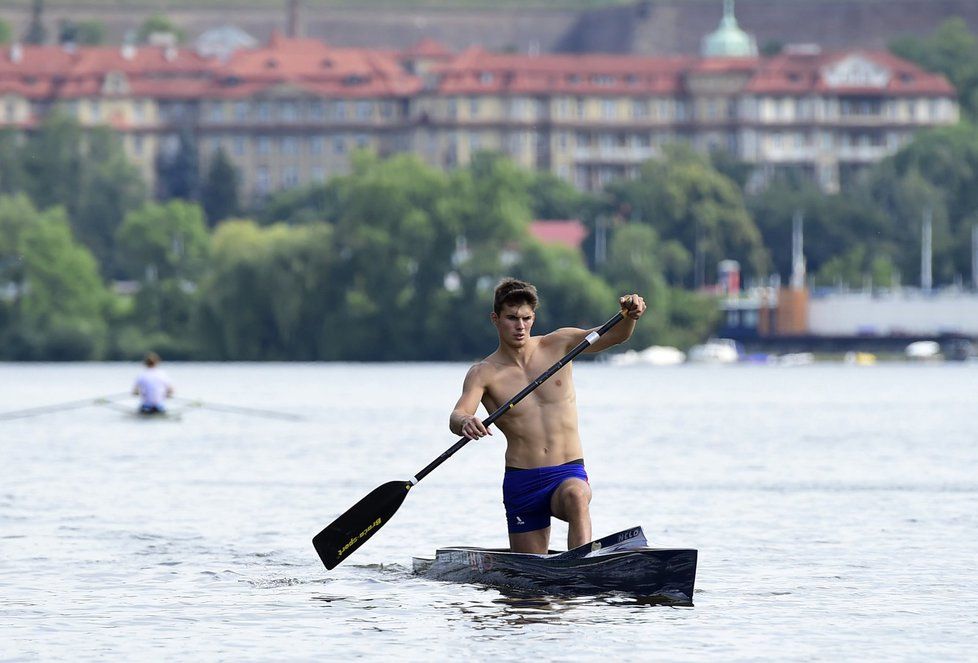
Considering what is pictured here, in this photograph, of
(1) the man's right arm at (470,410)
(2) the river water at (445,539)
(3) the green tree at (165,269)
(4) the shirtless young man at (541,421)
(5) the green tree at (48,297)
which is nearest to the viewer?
(1) the man's right arm at (470,410)

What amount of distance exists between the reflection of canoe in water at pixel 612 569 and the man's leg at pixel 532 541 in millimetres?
84

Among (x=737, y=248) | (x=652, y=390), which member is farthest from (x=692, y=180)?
(x=652, y=390)

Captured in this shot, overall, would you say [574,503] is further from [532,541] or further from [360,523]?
[360,523]

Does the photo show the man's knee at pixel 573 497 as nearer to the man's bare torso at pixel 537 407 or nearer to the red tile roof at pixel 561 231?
the man's bare torso at pixel 537 407

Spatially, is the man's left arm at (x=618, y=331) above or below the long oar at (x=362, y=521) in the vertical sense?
above

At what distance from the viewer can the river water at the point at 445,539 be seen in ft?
61.1

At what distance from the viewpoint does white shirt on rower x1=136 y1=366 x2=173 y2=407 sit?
46.9m

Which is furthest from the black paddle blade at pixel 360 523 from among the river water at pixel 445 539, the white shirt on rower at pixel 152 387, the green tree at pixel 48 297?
the green tree at pixel 48 297

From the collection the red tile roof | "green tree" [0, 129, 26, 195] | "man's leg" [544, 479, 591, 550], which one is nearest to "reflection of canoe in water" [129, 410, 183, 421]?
"man's leg" [544, 479, 591, 550]

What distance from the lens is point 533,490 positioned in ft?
62.2

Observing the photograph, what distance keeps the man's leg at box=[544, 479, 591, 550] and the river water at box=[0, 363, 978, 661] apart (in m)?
0.73

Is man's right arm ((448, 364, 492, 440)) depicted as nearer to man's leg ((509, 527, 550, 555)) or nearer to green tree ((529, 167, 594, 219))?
man's leg ((509, 527, 550, 555))

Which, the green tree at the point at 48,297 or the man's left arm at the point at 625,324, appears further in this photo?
the green tree at the point at 48,297

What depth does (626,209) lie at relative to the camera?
16000 cm
